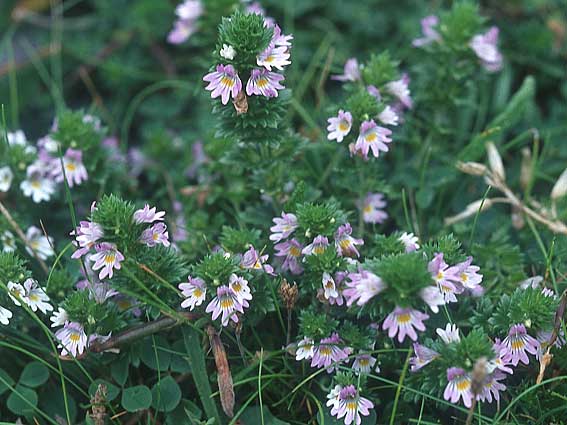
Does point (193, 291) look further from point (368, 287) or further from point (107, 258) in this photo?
point (368, 287)

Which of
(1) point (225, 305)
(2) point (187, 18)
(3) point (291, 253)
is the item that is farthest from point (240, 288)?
(2) point (187, 18)

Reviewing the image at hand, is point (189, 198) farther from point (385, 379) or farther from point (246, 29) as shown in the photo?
point (385, 379)

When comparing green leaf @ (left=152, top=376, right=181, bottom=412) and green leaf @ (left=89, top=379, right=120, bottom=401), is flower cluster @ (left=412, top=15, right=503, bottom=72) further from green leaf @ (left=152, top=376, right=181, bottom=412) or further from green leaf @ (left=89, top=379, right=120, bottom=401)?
green leaf @ (left=89, top=379, right=120, bottom=401)

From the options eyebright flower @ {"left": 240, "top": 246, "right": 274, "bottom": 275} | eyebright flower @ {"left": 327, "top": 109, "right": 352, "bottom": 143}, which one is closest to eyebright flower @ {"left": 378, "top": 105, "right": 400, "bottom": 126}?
eyebright flower @ {"left": 327, "top": 109, "right": 352, "bottom": 143}

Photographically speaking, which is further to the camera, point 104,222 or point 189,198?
point 189,198

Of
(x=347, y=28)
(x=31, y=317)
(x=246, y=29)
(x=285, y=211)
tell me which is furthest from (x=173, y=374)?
(x=347, y=28)

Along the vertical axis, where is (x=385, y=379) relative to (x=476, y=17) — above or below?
below
